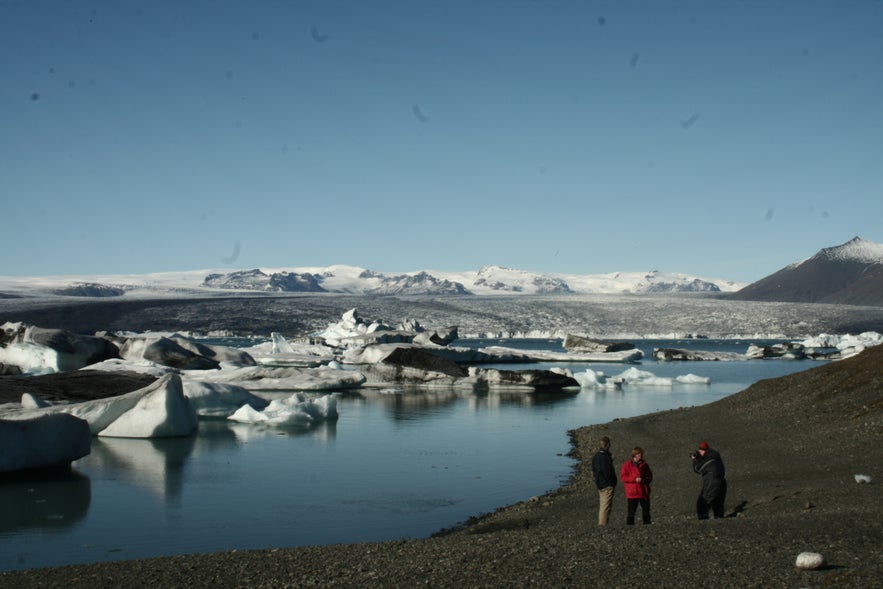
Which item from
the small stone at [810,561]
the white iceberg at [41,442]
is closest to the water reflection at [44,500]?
the white iceberg at [41,442]

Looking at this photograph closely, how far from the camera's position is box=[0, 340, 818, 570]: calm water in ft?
32.0

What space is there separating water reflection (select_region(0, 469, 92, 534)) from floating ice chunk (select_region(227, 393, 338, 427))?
6790 mm

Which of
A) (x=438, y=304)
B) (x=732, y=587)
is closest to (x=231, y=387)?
(x=732, y=587)

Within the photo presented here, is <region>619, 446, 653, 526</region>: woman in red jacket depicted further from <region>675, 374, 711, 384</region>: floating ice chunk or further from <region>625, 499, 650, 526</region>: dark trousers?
<region>675, 374, 711, 384</region>: floating ice chunk

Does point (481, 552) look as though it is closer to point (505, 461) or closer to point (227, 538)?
point (227, 538)

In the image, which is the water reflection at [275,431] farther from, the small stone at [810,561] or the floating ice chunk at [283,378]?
the small stone at [810,561]

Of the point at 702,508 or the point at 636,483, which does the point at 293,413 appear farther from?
the point at 702,508

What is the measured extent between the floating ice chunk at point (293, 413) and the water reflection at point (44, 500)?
679cm

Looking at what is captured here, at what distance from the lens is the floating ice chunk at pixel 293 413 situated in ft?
67.2

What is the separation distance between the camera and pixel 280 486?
12.9 metres

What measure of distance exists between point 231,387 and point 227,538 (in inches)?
534

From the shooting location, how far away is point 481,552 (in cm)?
736

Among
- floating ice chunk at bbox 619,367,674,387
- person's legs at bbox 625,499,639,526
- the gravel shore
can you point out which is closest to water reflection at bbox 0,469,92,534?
the gravel shore

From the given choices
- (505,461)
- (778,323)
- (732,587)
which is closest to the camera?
(732,587)
